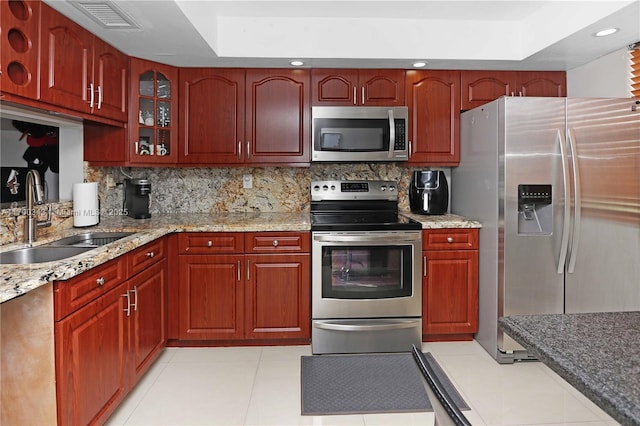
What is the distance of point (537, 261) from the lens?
2.90 metres

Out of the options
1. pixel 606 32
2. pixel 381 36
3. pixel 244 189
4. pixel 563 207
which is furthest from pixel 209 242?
pixel 606 32

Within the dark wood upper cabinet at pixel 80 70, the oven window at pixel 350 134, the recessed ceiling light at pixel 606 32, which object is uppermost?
the recessed ceiling light at pixel 606 32

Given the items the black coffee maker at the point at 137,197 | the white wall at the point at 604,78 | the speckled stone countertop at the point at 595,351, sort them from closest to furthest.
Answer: the speckled stone countertop at the point at 595,351 → the white wall at the point at 604,78 → the black coffee maker at the point at 137,197

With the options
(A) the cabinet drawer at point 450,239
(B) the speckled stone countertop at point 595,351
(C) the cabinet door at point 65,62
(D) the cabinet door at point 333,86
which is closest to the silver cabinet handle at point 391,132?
(D) the cabinet door at point 333,86

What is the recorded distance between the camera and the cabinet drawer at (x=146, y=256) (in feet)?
7.82

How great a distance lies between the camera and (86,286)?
1858 millimetres

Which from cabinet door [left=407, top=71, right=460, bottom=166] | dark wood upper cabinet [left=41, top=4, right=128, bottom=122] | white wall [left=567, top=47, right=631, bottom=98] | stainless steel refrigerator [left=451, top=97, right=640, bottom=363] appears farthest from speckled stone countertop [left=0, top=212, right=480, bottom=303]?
white wall [left=567, top=47, right=631, bottom=98]

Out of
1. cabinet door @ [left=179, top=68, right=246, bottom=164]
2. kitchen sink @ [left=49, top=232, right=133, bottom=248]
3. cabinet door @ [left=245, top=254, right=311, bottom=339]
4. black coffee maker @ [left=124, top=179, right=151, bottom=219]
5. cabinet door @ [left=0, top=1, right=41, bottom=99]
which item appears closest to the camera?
cabinet door @ [left=0, top=1, right=41, bottom=99]

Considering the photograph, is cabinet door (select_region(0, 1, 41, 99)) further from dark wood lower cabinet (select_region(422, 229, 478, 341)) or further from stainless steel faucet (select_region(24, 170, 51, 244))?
dark wood lower cabinet (select_region(422, 229, 478, 341))

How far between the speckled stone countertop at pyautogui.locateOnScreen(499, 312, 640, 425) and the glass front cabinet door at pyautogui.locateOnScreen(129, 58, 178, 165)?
276 centimetres

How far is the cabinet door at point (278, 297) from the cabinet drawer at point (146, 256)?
0.58 m

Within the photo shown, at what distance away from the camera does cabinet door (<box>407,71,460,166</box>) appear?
349 centimetres

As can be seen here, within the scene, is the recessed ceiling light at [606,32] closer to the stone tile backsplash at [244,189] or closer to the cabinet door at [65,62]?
the stone tile backsplash at [244,189]

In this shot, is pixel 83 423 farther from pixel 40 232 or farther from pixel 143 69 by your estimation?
pixel 143 69
